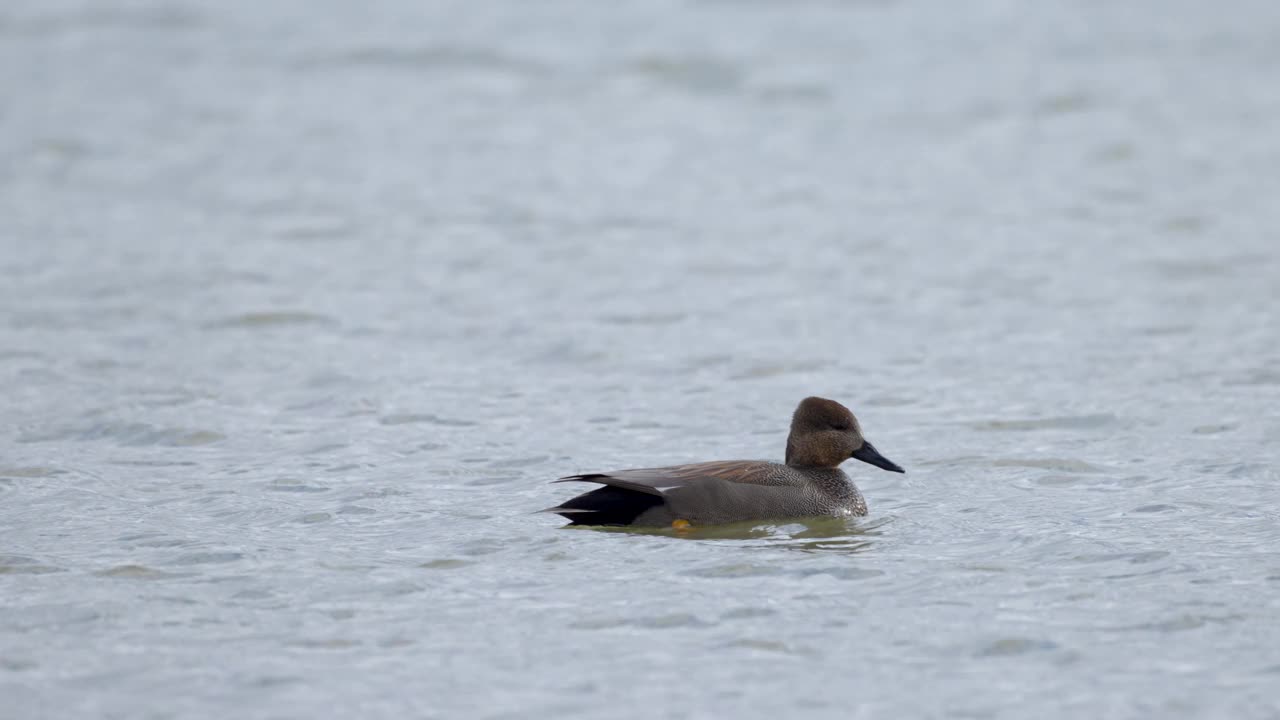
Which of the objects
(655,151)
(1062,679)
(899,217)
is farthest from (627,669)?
(655,151)

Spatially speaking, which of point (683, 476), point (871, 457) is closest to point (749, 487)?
point (683, 476)

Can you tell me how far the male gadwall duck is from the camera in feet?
32.2

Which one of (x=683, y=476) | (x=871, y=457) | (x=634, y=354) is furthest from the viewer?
(x=634, y=354)

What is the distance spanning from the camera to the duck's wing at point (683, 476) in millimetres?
9742

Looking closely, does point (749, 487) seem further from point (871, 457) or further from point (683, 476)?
point (871, 457)

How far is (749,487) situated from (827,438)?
65 cm

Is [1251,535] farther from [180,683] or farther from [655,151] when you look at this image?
[655,151]

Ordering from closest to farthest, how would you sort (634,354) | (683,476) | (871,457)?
(683,476) < (871,457) < (634,354)

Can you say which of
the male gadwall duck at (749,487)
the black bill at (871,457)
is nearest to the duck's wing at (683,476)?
the male gadwall duck at (749,487)

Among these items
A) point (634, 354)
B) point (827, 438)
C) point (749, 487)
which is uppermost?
point (634, 354)

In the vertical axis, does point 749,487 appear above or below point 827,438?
below

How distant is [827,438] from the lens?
10.4m

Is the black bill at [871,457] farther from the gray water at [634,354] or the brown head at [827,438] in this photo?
the gray water at [634,354]

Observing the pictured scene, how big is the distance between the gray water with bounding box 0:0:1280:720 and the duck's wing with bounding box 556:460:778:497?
0.28 meters
